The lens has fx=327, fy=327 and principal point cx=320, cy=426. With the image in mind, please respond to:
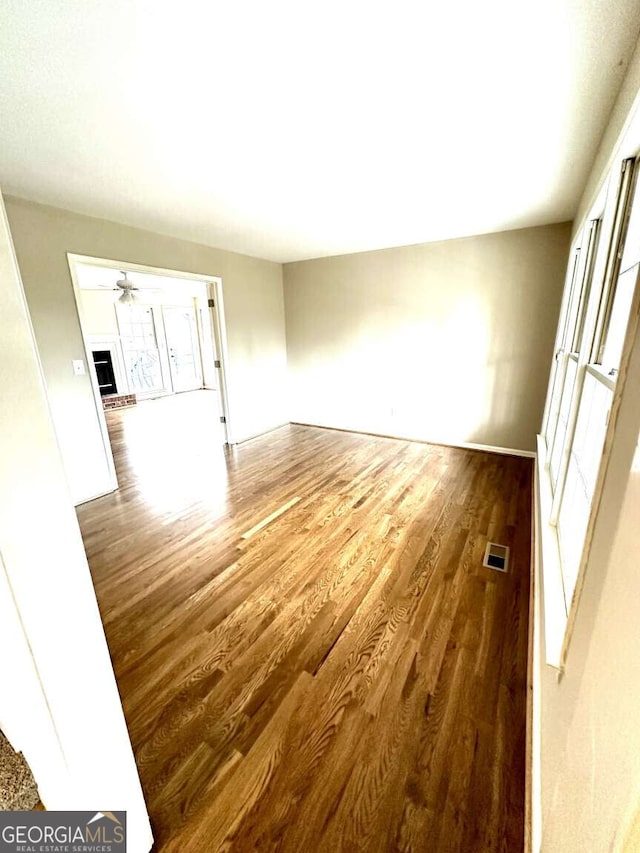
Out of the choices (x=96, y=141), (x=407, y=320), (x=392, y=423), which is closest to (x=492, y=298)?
(x=407, y=320)

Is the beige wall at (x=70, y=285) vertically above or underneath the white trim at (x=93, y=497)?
above

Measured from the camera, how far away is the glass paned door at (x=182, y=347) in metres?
8.34

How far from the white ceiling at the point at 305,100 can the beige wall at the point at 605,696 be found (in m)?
1.38

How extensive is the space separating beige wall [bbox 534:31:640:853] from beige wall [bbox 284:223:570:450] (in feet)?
10.8

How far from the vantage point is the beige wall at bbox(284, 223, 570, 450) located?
138 inches

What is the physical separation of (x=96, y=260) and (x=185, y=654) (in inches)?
128

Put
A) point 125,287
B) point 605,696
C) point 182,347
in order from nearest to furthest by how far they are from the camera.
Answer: point 605,696, point 125,287, point 182,347

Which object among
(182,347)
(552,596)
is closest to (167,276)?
(552,596)

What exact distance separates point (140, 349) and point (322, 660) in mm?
8212

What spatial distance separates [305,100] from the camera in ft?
4.95

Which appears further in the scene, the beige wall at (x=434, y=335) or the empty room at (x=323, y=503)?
the beige wall at (x=434, y=335)

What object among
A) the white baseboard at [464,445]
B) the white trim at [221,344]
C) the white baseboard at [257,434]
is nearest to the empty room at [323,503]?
the white trim at [221,344]

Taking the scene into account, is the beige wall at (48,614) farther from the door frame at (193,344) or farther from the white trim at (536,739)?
the door frame at (193,344)

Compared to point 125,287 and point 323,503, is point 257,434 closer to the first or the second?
point 323,503
